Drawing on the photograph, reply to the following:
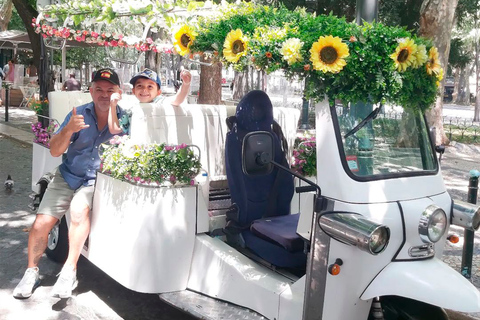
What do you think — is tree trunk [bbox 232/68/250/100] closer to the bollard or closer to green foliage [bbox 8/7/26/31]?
the bollard

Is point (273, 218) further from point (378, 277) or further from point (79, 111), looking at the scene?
point (79, 111)

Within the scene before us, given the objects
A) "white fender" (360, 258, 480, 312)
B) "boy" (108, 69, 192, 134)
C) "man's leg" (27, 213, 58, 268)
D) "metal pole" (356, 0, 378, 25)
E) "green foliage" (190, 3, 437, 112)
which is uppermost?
"metal pole" (356, 0, 378, 25)

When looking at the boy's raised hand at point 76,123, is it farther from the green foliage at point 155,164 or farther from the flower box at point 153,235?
the flower box at point 153,235

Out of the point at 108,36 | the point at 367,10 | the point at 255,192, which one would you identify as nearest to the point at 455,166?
the point at 367,10

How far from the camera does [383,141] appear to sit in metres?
3.28

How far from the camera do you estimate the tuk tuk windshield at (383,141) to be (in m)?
3.14

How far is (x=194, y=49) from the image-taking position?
11.9ft

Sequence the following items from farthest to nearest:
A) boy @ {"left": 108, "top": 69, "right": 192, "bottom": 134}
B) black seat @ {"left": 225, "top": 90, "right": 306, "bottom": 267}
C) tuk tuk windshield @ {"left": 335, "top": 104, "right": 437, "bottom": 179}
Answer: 1. boy @ {"left": 108, "top": 69, "right": 192, "bottom": 134}
2. black seat @ {"left": 225, "top": 90, "right": 306, "bottom": 267}
3. tuk tuk windshield @ {"left": 335, "top": 104, "right": 437, "bottom": 179}

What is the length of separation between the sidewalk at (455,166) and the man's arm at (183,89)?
280cm

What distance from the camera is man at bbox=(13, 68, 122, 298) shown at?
13.7 ft

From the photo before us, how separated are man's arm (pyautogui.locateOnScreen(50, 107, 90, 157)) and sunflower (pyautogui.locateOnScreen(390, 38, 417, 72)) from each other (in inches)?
95.9

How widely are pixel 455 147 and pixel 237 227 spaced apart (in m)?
10.7

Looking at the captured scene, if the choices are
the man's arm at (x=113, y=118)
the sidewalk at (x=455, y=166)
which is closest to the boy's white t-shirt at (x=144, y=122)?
the man's arm at (x=113, y=118)

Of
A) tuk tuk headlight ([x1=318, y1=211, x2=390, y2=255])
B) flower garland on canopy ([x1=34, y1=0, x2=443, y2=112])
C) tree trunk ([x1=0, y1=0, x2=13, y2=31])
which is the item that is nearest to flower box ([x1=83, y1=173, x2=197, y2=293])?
flower garland on canopy ([x1=34, y1=0, x2=443, y2=112])
